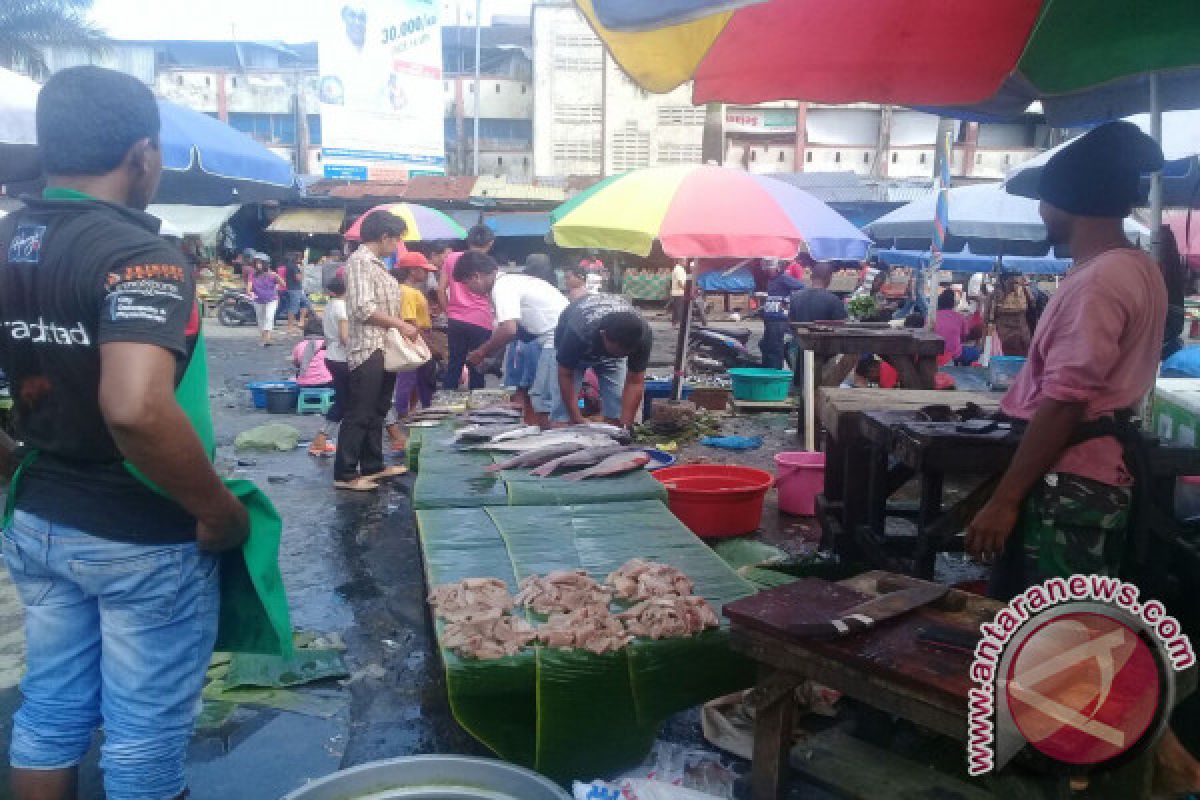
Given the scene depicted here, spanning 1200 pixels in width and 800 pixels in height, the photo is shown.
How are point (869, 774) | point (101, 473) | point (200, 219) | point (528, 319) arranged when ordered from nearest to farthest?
point (101, 473) → point (869, 774) → point (528, 319) → point (200, 219)

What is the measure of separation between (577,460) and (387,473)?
2.83 meters

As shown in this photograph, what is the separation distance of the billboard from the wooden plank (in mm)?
20042

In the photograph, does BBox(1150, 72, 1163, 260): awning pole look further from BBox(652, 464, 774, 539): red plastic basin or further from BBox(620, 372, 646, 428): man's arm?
BBox(620, 372, 646, 428): man's arm

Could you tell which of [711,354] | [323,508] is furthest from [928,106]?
[711,354]

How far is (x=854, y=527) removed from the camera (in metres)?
4.88

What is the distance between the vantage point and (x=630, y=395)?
6.73 metres

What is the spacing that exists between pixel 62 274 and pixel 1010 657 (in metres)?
2.51

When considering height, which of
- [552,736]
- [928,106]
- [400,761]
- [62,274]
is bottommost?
[552,736]

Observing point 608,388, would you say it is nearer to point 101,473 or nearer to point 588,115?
point 101,473

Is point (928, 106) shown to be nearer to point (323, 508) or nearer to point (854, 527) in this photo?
point (854, 527)

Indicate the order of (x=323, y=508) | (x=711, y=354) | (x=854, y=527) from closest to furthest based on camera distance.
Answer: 1. (x=854, y=527)
2. (x=323, y=508)
3. (x=711, y=354)

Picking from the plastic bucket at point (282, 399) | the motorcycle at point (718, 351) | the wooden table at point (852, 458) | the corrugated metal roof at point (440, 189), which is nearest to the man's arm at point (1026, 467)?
the wooden table at point (852, 458)

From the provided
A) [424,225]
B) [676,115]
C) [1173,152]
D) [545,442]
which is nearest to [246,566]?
[545,442]

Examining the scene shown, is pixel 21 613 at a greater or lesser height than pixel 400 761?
lesser
